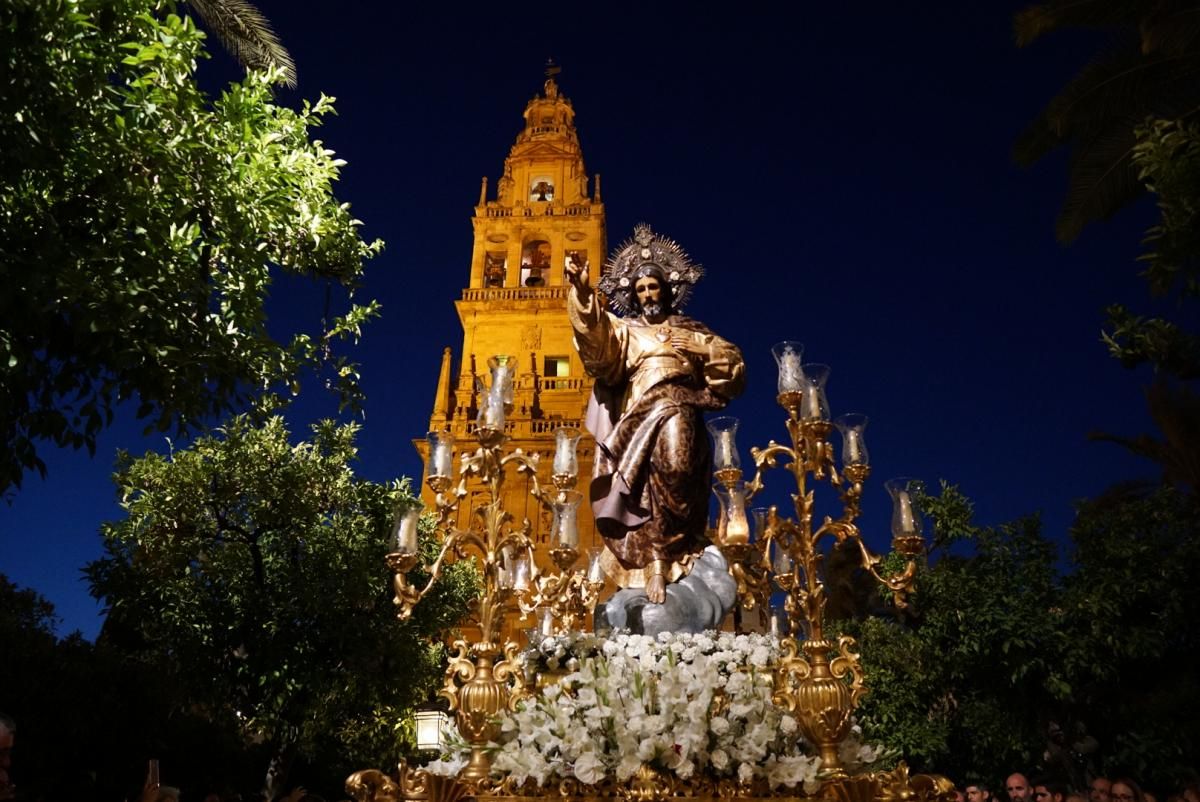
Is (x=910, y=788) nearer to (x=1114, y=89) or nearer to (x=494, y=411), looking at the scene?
(x=494, y=411)

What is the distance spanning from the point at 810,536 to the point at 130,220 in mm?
5615

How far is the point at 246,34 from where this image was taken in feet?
34.9

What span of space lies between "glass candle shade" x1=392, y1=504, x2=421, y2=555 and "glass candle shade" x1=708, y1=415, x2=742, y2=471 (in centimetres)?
199

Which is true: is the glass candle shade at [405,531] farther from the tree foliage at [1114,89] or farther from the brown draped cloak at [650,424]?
the tree foliage at [1114,89]

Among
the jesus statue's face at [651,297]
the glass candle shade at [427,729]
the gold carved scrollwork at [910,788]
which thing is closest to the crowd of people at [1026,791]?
the gold carved scrollwork at [910,788]

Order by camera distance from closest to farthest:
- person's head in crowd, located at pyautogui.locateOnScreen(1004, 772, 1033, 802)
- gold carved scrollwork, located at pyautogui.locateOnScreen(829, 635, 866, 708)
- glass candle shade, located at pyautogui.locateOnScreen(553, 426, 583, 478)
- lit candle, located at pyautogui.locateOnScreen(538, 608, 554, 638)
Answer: gold carved scrollwork, located at pyautogui.locateOnScreen(829, 635, 866, 708)
glass candle shade, located at pyautogui.locateOnScreen(553, 426, 583, 478)
lit candle, located at pyautogui.locateOnScreen(538, 608, 554, 638)
person's head in crowd, located at pyautogui.locateOnScreen(1004, 772, 1033, 802)

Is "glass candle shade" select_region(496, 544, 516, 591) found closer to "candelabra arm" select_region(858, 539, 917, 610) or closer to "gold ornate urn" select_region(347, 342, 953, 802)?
"gold ornate urn" select_region(347, 342, 953, 802)

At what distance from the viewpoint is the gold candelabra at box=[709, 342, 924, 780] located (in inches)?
191

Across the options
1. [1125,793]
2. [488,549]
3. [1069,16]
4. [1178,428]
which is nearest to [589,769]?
[488,549]

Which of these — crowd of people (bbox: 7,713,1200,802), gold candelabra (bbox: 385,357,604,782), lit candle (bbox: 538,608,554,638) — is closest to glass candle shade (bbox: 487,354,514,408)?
gold candelabra (bbox: 385,357,604,782)

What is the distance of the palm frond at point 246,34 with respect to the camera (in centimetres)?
1055

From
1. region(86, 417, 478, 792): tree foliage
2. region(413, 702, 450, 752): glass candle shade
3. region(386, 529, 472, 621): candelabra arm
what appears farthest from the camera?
region(86, 417, 478, 792): tree foliage

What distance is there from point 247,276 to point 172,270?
94 centimetres

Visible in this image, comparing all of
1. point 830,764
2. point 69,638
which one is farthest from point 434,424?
point 830,764
